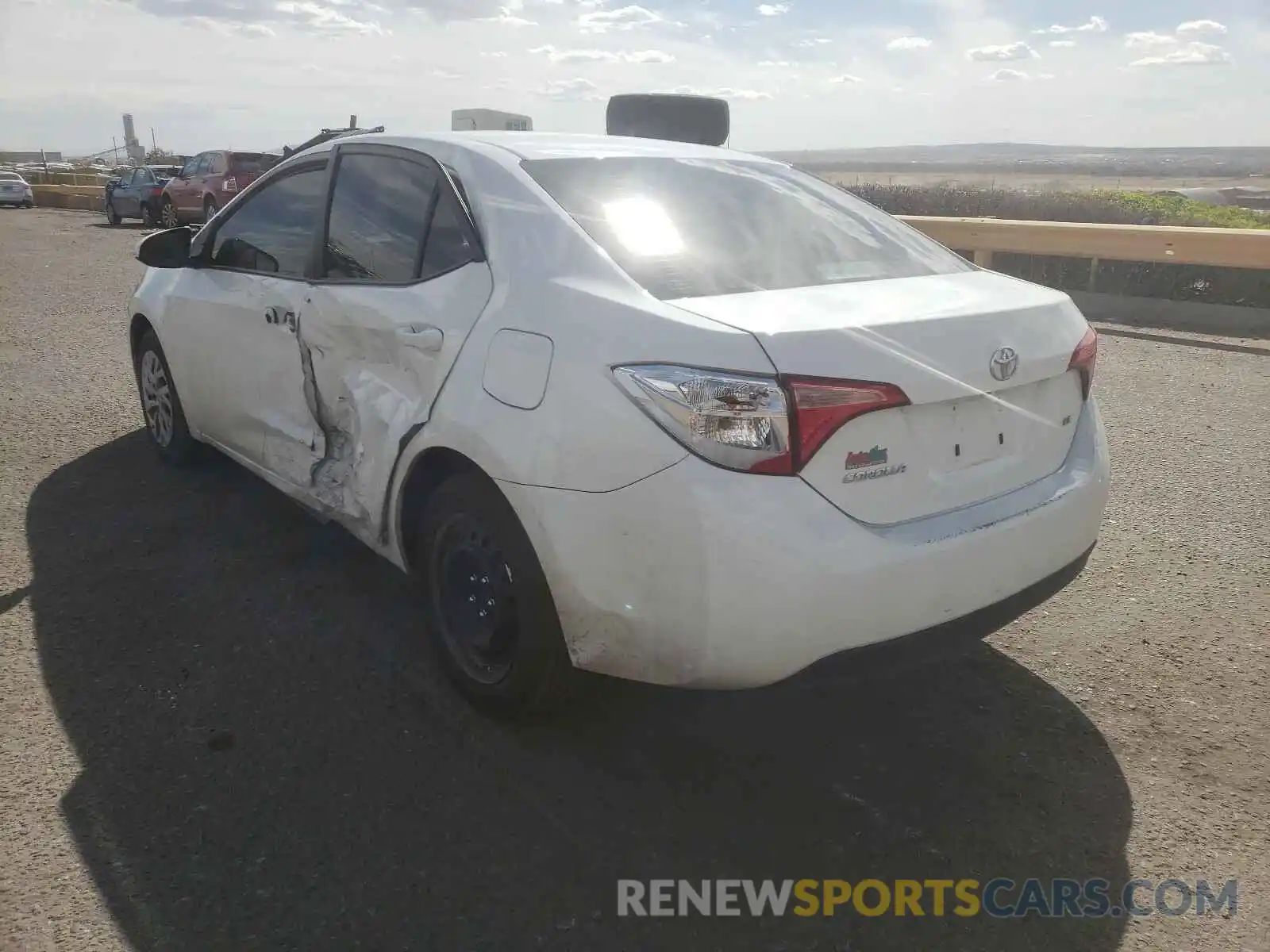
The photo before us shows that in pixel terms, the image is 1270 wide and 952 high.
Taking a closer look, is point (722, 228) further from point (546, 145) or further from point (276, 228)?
point (276, 228)

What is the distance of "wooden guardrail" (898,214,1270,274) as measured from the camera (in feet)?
32.5

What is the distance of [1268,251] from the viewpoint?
9625 millimetres

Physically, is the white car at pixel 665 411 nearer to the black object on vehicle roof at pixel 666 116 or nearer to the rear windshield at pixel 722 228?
the rear windshield at pixel 722 228

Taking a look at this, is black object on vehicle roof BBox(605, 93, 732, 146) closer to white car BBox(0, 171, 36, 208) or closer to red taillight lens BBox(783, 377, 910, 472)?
red taillight lens BBox(783, 377, 910, 472)

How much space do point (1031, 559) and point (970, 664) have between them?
2.69 ft

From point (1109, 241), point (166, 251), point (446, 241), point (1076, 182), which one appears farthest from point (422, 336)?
point (1076, 182)

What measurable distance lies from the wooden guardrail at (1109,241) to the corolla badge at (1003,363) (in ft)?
28.6

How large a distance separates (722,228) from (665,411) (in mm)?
886

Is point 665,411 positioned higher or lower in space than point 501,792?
higher

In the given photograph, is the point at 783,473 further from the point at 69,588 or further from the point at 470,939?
the point at 69,588

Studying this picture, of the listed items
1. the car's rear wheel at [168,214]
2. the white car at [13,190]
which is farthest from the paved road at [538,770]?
the white car at [13,190]

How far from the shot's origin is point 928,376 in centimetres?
244

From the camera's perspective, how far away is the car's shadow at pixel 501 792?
7.47 ft

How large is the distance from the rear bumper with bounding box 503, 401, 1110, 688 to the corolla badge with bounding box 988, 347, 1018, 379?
12.6 inches
